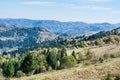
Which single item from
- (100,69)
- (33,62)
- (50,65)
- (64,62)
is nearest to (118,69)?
(100,69)

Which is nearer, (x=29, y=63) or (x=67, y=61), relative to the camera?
(x=29, y=63)

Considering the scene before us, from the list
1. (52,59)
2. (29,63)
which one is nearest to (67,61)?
(52,59)

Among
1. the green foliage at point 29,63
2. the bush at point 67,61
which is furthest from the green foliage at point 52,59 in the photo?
the green foliage at point 29,63

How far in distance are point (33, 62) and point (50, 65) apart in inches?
3114

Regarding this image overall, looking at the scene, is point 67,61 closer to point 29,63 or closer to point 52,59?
point 52,59

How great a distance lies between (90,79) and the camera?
166 ft

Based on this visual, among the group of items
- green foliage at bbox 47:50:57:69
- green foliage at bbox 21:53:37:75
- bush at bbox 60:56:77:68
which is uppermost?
green foliage at bbox 21:53:37:75

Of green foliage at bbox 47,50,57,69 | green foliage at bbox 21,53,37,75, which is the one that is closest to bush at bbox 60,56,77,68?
green foliage at bbox 47,50,57,69

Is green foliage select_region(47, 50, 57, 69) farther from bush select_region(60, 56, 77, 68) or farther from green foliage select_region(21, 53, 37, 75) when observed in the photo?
green foliage select_region(21, 53, 37, 75)

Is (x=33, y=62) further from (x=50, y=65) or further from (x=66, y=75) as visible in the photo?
(x=50, y=65)

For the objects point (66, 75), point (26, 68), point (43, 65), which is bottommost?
point (43, 65)

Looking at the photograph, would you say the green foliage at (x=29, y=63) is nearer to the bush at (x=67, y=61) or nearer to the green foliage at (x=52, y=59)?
the bush at (x=67, y=61)

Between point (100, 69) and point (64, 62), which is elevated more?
point (100, 69)

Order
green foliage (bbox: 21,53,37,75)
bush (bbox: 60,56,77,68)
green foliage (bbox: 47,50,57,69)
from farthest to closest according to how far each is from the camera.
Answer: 1. green foliage (bbox: 47,50,57,69)
2. bush (bbox: 60,56,77,68)
3. green foliage (bbox: 21,53,37,75)
